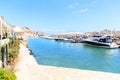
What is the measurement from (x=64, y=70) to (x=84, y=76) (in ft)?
5.84

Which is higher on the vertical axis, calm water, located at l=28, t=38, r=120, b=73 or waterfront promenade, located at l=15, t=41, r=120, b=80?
waterfront promenade, located at l=15, t=41, r=120, b=80

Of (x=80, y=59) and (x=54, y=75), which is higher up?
(x=54, y=75)

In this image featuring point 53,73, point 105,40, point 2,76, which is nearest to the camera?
point 2,76

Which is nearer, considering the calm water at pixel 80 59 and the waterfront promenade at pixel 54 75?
the waterfront promenade at pixel 54 75

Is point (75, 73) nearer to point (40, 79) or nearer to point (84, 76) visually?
point (84, 76)

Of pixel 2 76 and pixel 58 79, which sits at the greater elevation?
pixel 2 76

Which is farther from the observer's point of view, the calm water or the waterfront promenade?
the calm water

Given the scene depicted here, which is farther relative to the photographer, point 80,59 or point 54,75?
point 80,59

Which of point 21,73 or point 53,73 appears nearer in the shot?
point 21,73

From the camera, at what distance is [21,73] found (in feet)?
39.4

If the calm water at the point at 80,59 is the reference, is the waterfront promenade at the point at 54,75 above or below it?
above

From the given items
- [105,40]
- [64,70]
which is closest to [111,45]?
[105,40]

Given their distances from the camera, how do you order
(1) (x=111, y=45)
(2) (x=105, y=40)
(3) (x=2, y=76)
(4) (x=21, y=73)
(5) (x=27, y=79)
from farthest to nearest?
(2) (x=105, y=40) → (1) (x=111, y=45) → (4) (x=21, y=73) → (5) (x=27, y=79) → (3) (x=2, y=76)

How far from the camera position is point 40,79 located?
11.4m
